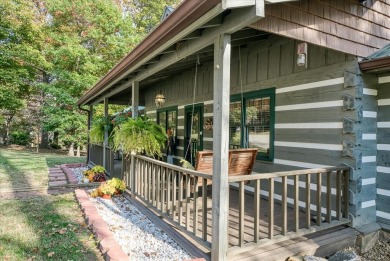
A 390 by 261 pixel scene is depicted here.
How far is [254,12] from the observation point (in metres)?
2.35

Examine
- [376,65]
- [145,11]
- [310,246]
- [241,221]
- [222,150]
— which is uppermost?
[145,11]

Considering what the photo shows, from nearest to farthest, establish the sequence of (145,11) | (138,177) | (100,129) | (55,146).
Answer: (138,177)
(100,129)
(55,146)
(145,11)

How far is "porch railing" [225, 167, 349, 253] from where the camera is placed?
2928mm

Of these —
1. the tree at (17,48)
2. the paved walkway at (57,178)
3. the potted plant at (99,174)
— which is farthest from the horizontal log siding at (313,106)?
the tree at (17,48)

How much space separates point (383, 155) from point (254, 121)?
7.03 ft

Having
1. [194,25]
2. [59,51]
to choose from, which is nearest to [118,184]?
[194,25]

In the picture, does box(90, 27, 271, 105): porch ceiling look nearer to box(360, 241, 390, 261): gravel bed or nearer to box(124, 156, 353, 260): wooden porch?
box(124, 156, 353, 260): wooden porch

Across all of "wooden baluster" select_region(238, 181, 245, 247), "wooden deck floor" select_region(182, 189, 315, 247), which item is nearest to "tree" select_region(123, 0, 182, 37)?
"wooden deck floor" select_region(182, 189, 315, 247)

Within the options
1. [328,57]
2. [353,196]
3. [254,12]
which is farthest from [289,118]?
[254,12]

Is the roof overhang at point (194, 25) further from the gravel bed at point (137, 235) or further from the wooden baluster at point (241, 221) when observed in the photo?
the gravel bed at point (137, 235)

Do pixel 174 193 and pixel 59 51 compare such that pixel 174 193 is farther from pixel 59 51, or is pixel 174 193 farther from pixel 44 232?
pixel 59 51

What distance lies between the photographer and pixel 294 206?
321cm

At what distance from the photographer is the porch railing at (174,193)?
3.11 meters

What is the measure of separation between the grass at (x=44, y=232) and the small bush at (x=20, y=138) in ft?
57.4
